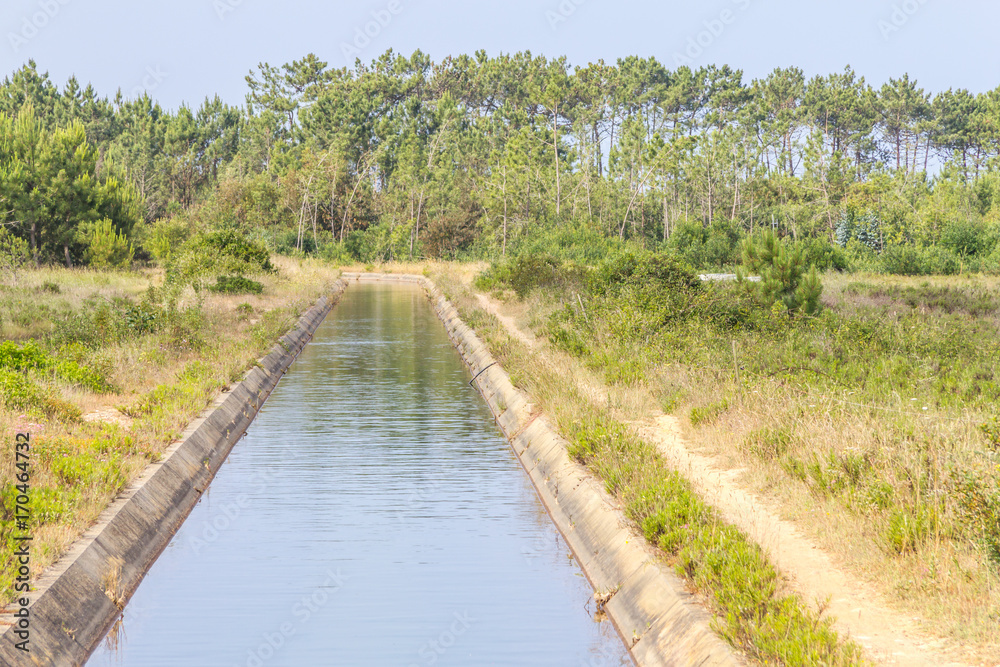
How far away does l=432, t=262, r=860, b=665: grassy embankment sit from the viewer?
672cm

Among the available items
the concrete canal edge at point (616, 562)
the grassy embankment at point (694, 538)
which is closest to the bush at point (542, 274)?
the concrete canal edge at point (616, 562)

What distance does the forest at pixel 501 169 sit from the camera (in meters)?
52.1

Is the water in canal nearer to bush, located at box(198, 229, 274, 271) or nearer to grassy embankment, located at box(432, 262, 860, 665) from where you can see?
grassy embankment, located at box(432, 262, 860, 665)

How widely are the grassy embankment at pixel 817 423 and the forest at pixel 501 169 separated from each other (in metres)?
26.3

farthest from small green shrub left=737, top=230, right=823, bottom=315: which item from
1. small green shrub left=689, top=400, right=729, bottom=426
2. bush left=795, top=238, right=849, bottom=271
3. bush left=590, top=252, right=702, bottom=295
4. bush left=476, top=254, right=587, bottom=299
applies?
bush left=795, top=238, right=849, bottom=271

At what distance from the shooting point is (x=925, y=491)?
915cm

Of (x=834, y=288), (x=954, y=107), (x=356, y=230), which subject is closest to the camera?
(x=834, y=288)

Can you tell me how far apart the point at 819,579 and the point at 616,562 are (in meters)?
2.05

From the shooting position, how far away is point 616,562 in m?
9.88

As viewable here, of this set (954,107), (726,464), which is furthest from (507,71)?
(726,464)

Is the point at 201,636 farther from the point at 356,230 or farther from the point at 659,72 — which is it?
the point at 659,72

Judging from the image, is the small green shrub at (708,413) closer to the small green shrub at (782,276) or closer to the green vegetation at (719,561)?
the green vegetation at (719,561)

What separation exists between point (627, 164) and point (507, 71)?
24.0 m

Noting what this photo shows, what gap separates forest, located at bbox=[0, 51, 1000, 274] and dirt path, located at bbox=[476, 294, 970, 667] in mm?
36794
